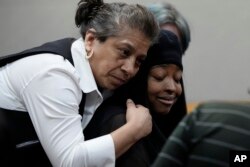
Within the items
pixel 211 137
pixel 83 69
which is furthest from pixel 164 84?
pixel 211 137

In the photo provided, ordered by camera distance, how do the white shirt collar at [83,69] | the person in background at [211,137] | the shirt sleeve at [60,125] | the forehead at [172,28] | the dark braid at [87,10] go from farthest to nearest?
A: 1. the forehead at [172,28]
2. the dark braid at [87,10]
3. the white shirt collar at [83,69]
4. the shirt sleeve at [60,125]
5. the person in background at [211,137]

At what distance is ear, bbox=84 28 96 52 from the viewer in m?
1.22

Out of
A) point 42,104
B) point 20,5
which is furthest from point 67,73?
point 20,5

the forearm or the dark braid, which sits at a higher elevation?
the dark braid

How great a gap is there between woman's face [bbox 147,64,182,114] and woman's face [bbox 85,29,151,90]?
2.9 inches

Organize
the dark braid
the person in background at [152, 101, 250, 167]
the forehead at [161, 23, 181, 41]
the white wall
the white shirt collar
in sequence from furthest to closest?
the white wall
the forehead at [161, 23, 181, 41]
the dark braid
the white shirt collar
the person in background at [152, 101, 250, 167]

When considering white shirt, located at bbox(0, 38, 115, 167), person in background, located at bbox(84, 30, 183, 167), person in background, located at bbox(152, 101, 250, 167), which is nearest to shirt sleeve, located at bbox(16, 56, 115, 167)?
white shirt, located at bbox(0, 38, 115, 167)

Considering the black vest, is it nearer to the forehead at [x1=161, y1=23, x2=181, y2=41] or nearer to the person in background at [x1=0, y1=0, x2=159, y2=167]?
the person in background at [x1=0, y1=0, x2=159, y2=167]

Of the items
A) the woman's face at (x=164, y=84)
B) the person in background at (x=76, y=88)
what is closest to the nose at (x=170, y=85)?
the woman's face at (x=164, y=84)

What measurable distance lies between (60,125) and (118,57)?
0.28 meters

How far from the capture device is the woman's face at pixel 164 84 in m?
1.25

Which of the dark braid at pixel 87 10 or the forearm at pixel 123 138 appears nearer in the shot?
the forearm at pixel 123 138

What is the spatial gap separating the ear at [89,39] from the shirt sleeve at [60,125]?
170mm

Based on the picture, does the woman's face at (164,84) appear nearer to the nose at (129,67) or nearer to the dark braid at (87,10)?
the nose at (129,67)
